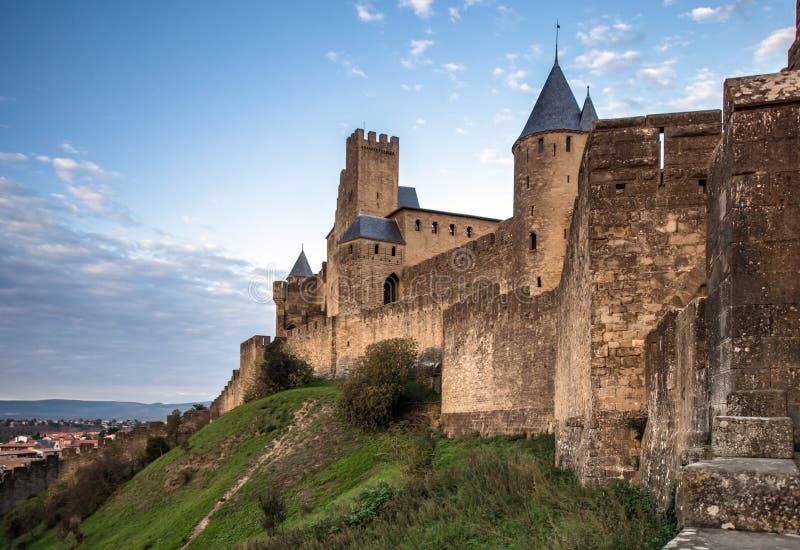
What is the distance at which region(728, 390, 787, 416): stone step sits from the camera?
19.9 ft

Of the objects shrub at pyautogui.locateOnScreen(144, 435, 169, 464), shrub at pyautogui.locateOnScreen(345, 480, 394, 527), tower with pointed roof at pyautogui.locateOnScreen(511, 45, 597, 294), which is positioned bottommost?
shrub at pyautogui.locateOnScreen(144, 435, 169, 464)

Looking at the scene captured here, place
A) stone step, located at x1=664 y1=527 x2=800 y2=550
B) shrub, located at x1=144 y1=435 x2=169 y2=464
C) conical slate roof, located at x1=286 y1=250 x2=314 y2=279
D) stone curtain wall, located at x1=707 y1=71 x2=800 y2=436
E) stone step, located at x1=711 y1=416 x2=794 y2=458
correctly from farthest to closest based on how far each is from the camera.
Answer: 1. conical slate roof, located at x1=286 y1=250 x2=314 y2=279
2. shrub, located at x1=144 y1=435 x2=169 y2=464
3. stone curtain wall, located at x1=707 y1=71 x2=800 y2=436
4. stone step, located at x1=711 y1=416 x2=794 y2=458
5. stone step, located at x1=664 y1=527 x2=800 y2=550

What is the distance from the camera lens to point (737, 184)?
6586 mm

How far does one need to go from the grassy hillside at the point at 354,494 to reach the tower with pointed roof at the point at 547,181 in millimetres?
9617

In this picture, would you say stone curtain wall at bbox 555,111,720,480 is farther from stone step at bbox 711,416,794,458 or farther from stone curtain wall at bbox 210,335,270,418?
stone curtain wall at bbox 210,335,270,418

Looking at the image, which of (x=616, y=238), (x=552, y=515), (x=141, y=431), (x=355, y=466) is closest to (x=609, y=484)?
(x=552, y=515)

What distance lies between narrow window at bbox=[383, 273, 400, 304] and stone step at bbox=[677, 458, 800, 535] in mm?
47191

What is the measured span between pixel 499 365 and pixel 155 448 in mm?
32593

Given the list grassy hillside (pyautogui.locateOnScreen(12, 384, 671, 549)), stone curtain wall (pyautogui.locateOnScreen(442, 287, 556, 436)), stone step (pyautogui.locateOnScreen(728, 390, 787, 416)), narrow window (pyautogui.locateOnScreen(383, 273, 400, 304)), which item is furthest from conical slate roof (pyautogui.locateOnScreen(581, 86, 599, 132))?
stone step (pyautogui.locateOnScreen(728, 390, 787, 416))

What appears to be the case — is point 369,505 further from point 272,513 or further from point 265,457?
point 265,457

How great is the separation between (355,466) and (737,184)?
74.5 ft

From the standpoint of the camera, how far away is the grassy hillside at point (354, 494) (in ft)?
33.2

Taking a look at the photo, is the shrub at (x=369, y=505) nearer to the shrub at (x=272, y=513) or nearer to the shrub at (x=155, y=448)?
the shrub at (x=272, y=513)

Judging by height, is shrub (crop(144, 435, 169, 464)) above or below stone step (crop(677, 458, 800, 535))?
below
